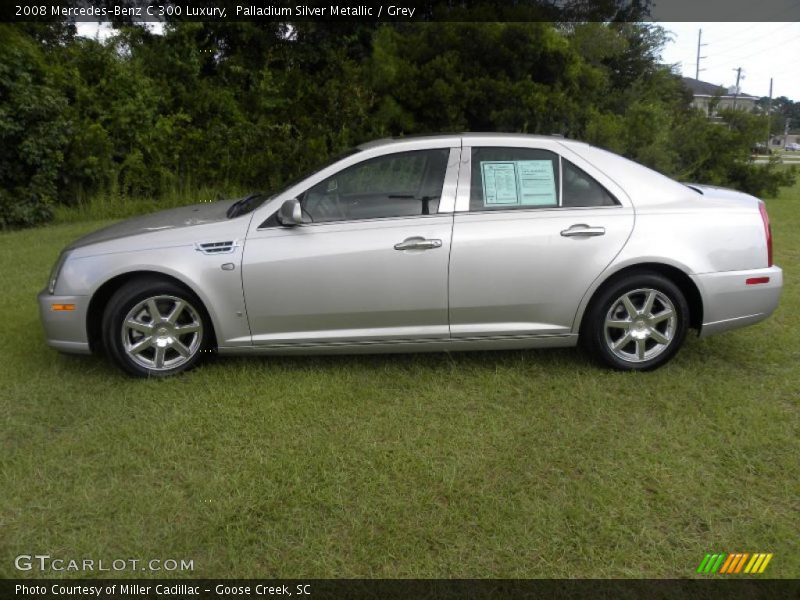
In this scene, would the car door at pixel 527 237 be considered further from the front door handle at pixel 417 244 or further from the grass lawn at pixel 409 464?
the grass lawn at pixel 409 464

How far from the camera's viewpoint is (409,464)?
3211 millimetres

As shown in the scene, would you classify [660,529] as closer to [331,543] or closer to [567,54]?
[331,543]

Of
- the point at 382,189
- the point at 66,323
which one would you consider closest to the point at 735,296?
the point at 382,189

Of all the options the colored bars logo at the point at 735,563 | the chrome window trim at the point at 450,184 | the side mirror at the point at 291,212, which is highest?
the chrome window trim at the point at 450,184

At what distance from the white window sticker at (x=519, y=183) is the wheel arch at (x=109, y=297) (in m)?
1.95

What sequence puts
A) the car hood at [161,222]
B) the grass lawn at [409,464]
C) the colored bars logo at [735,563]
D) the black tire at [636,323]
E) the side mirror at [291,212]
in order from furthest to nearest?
the car hood at [161,222] < the black tire at [636,323] < the side mirror at [291,212] < the grass lawn at [409,464] < the colored bars logo at [735,563]

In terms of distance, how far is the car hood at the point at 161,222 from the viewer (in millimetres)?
4297

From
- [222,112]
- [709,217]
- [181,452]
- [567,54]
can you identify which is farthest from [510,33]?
[181,452]

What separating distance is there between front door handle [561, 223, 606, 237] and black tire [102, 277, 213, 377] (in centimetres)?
239

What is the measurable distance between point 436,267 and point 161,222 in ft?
6.57

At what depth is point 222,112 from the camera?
45.2 feet

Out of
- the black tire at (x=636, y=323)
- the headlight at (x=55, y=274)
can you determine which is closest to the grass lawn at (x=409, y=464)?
the black tire at (x=636, y=323)

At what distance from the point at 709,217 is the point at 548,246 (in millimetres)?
1088

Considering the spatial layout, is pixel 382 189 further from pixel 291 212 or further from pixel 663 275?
pixel 663 275
